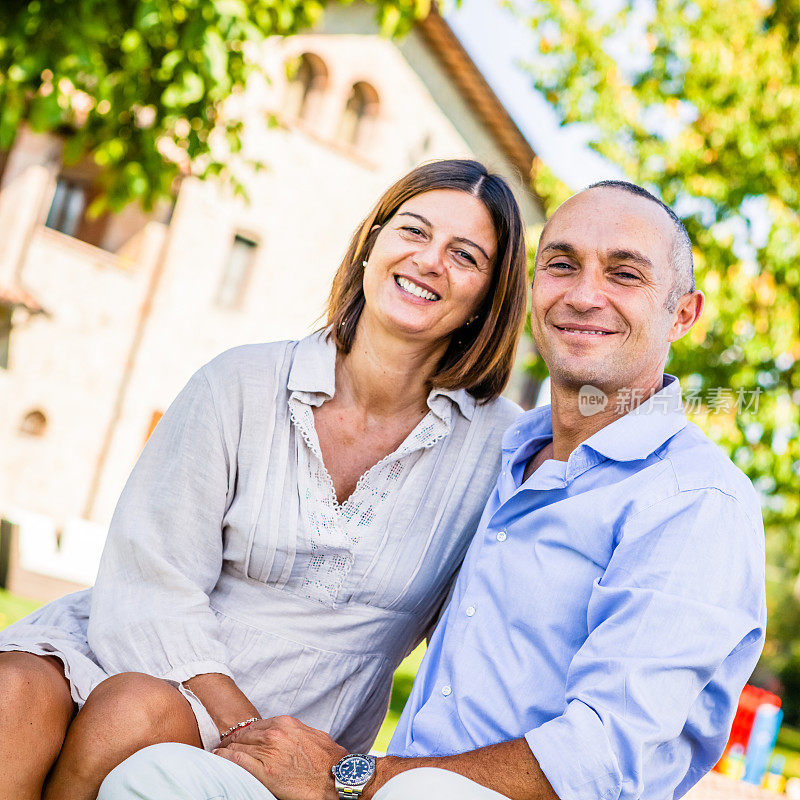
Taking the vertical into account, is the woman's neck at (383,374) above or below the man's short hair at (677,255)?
below

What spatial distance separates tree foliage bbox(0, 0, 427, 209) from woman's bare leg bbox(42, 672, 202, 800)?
3.77m

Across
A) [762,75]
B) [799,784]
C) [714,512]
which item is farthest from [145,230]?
[714,512]

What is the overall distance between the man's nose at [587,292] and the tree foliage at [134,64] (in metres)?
3.23

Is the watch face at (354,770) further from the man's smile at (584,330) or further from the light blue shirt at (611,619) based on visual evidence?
the man's smile at (584,330)

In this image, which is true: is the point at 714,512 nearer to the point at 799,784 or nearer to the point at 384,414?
the point at 384,414

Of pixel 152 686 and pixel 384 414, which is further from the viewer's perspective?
pixel 384 414

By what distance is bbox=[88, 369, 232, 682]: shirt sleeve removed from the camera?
2643 millimetres

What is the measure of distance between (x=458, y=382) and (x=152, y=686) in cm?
134

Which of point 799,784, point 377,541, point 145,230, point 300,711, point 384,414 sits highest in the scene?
point 145,230

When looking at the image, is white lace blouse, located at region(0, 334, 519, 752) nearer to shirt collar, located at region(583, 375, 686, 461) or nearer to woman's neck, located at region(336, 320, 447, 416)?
woman's neck, located at region(336, 320, 447, 416)

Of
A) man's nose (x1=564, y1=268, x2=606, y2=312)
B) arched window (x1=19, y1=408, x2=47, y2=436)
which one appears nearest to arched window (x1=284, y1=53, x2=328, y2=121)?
arched window (x1=19, y1=408, x2=47, y2=436)

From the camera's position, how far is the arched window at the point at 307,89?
59.5 ft

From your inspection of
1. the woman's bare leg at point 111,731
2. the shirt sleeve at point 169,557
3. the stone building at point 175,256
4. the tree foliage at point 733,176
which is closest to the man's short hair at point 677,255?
the shirt sleeve at point 169,557

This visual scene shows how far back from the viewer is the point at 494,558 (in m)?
2.57
